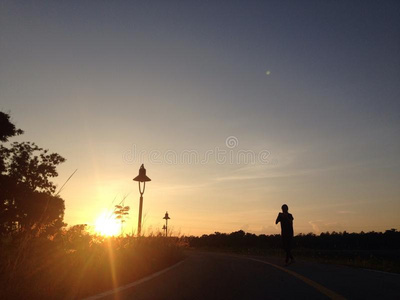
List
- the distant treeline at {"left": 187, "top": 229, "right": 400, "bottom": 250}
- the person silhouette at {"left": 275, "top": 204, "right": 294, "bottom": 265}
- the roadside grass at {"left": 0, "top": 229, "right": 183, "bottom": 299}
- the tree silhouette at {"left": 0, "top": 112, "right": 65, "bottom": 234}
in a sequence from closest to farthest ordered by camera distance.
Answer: the roadside grass at {"left": 0, "top": 229, "right": 183, "bottom": 299}
the person silhouette at {"left": 275, "top": 204, "right": 294, "bottom": 265}
the tree silhouette at {"left": 0, "top": 112, "right": 65, "bottom": 234}
the distant treeline at {"left": 187, "top": 229, "right": 400, "bottom": 250}

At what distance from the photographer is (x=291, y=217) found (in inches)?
563

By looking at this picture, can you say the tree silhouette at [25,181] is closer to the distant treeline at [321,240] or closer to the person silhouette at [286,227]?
the person silhouette at [286,227]

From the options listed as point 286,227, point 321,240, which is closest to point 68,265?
point 286,227

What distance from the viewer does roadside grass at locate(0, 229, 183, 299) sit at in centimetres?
572

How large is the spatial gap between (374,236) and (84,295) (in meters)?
86.4

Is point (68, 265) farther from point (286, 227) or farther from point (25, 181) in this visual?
point (25, 181)

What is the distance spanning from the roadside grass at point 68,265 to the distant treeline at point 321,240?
60587 millimetres

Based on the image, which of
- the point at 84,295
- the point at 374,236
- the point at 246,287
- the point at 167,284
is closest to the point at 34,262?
the point at 84,295

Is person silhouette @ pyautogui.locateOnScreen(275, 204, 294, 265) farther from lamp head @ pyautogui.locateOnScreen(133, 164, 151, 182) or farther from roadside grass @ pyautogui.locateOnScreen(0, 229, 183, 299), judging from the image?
lamp head @ pyautogui.locateOnScreen(133, 164, 151, 182)

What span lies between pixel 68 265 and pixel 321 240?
7425 cm

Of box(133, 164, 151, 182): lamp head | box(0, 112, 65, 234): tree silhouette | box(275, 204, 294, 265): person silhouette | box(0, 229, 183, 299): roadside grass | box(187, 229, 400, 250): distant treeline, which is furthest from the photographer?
box(187, 229, 400, 250): distant treeline

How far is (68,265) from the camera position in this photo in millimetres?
7621

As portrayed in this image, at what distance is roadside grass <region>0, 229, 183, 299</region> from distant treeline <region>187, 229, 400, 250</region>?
6059 cm

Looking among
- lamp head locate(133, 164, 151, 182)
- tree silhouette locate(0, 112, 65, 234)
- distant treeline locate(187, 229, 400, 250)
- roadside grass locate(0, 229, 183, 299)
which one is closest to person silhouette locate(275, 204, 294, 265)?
roadside grass locate(0, 229, 183, 299)
